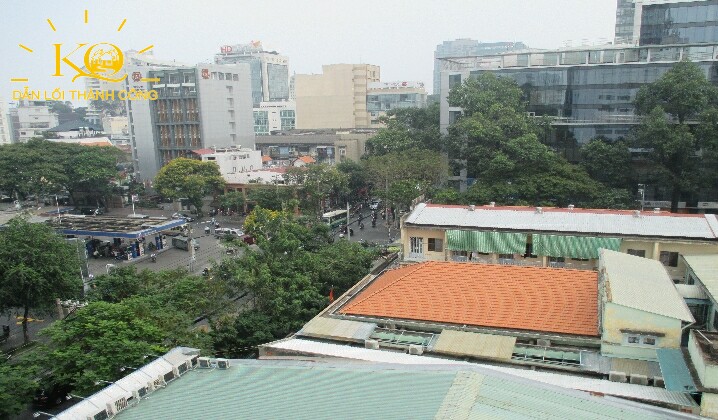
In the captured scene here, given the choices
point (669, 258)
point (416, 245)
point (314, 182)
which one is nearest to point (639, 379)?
point (669, 258)

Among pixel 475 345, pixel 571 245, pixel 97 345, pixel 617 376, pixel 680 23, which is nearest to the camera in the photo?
pixel 617 376

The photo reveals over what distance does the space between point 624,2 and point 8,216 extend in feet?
325

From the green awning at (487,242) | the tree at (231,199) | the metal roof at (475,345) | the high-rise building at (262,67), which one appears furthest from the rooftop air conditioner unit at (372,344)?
the high-rise building at (262,67)

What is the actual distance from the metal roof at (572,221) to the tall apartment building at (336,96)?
70915 mm

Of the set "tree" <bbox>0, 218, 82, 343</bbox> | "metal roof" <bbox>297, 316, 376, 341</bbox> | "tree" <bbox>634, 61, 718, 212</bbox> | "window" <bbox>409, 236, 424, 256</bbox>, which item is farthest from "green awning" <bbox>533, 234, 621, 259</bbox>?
"tree" <bbox>0, 218, 82, 343</bbox>

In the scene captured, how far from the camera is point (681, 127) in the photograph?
37.5m

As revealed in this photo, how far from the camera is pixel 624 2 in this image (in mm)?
96125

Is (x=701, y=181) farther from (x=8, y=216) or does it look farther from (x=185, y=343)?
(x=8, y=216)

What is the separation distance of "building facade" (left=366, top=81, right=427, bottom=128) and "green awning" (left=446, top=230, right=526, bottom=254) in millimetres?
72668

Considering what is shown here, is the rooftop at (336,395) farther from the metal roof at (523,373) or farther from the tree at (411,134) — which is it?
the tree at (411,134)

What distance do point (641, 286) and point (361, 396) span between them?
1001cm

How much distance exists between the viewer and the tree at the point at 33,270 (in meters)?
24.3

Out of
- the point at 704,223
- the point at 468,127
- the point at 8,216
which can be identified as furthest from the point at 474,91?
the point at 8,216

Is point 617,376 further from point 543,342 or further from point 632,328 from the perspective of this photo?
point 543,342
